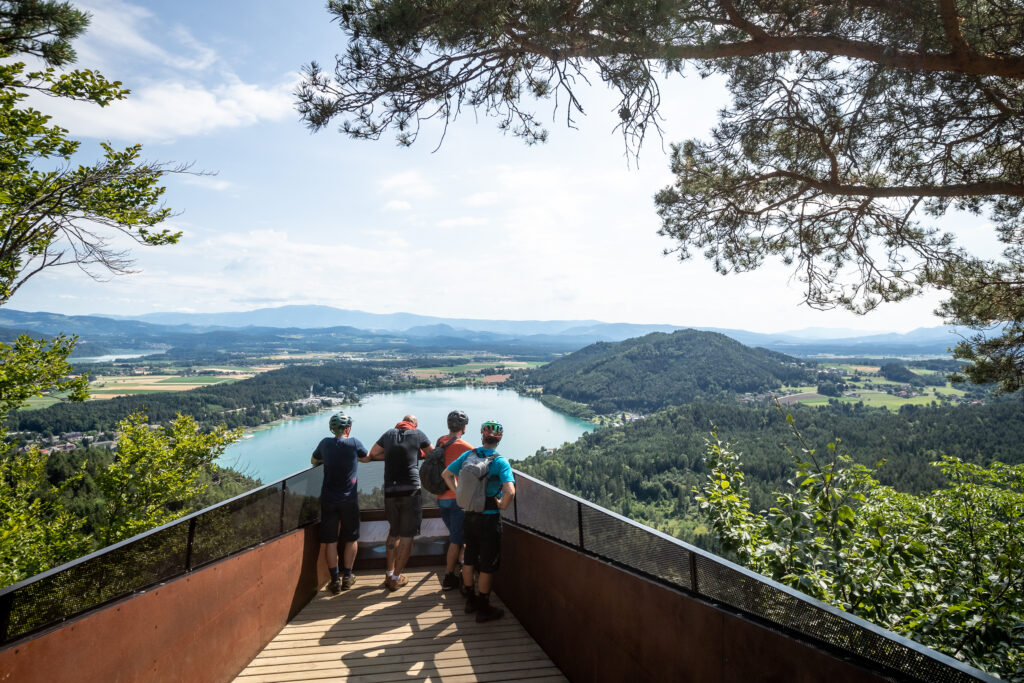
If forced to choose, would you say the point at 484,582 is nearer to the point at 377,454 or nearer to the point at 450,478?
the point at 450,478

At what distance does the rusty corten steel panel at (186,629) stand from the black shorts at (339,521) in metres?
0.20

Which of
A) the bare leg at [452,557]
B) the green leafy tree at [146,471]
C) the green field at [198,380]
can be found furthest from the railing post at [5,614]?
the green field at [198,380]

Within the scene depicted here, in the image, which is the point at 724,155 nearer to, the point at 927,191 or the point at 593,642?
the point at 927,191

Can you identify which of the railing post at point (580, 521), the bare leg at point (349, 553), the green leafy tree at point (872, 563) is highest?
the railing post at point (580, 521)

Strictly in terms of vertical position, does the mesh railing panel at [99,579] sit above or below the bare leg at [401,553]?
above

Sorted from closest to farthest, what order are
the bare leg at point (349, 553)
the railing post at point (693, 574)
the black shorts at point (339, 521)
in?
the railing post at point (693, 574)
the black shorts at point (339, 521)
the bare leg at point (349, 553)

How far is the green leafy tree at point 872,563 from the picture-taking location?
261 cm

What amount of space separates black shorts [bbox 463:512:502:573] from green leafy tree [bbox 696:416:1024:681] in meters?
1.59

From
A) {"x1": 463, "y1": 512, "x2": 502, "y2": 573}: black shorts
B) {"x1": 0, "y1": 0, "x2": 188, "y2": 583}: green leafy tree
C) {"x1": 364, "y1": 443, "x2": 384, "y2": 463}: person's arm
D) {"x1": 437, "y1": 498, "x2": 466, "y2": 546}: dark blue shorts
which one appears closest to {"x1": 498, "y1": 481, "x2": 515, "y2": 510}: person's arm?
{"x1": 463, "y1": 512, "x2": 502, "y2": 573}: black shorts

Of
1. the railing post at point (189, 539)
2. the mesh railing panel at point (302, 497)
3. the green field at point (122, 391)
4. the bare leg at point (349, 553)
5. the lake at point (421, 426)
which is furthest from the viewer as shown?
the green field at point (122, 391)

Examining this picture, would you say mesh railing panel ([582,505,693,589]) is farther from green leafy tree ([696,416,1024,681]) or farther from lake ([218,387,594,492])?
lake ([218,387,594,492])

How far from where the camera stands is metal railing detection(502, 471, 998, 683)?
54.9 inches

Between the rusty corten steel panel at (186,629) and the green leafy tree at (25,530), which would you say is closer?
the rusty corten steel panel at (186,629)

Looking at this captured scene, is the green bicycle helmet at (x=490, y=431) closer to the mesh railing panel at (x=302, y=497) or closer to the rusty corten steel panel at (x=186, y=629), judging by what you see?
the mesh railing panel at (x=302, y=497)
